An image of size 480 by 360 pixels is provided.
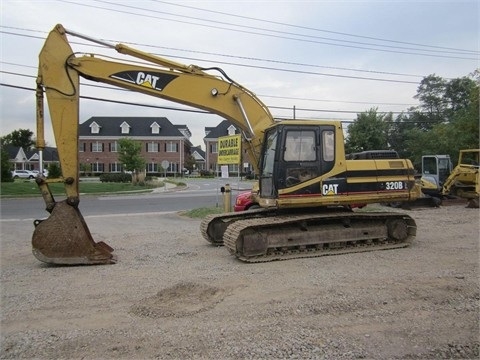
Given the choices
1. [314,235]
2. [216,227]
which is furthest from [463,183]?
[216,227]

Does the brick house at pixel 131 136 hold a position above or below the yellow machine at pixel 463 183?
above

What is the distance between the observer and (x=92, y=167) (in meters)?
75.5

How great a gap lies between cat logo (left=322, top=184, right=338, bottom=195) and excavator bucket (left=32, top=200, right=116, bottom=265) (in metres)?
4.52

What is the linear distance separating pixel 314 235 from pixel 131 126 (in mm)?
70704

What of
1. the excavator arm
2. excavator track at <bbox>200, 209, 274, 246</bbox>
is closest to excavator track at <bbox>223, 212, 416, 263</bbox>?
excavator track at <bbox>200, 209, 274, 246</bbox>

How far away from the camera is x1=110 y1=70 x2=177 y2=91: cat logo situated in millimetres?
8805

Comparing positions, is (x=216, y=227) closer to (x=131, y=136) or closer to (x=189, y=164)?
(x=131, y=136)

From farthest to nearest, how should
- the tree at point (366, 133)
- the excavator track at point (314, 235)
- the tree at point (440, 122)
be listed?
1. the tree at point (366, 133)
2. the tree at point (440, 122)
3. the excavator track at point (314, 235)

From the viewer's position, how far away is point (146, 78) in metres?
8.95

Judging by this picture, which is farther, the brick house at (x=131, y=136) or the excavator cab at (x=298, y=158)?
the brick house at (x=131, y=136)

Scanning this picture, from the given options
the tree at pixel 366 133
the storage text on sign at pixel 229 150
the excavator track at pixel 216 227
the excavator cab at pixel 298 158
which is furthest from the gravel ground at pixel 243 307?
the tree at pixel 366 133

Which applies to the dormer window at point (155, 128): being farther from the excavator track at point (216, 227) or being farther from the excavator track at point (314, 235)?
the excavator track at point (314, 235)

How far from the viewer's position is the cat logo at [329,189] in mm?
8984

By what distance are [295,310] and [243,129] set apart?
5439 millimetres
